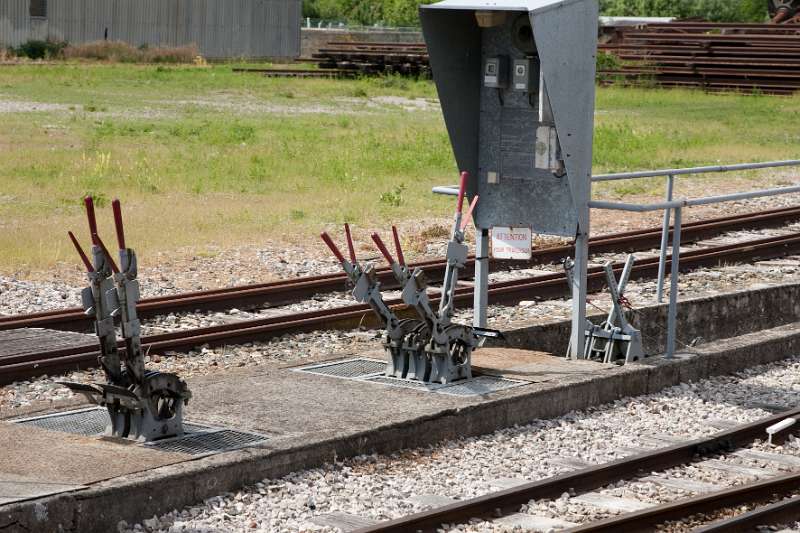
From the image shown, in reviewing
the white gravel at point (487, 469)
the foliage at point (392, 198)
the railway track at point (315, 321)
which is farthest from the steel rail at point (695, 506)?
the foliage at point (392, 198)

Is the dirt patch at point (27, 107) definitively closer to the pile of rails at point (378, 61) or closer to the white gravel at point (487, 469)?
the pile of rails at point (378, 61)

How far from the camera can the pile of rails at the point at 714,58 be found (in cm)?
5456

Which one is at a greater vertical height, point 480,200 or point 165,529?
point 480,200

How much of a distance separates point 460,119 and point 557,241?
328 inches

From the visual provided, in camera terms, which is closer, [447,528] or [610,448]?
[447,528]

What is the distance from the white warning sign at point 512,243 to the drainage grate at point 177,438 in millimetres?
3234

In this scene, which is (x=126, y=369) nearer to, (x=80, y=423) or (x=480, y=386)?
(x=80, y=423)

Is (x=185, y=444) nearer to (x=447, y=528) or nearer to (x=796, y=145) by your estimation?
(x=447, y=528)

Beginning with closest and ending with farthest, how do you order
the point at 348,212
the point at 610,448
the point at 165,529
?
the point at 165,529, the point at 610,448, the point at 348,212

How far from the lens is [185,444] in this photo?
812cm

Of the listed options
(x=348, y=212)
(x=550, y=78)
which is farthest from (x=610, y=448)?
(x=348, y=212)

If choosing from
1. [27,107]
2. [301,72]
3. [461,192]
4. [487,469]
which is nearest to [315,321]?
[461,192]

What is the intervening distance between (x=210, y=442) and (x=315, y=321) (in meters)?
5.09

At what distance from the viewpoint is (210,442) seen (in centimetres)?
818
